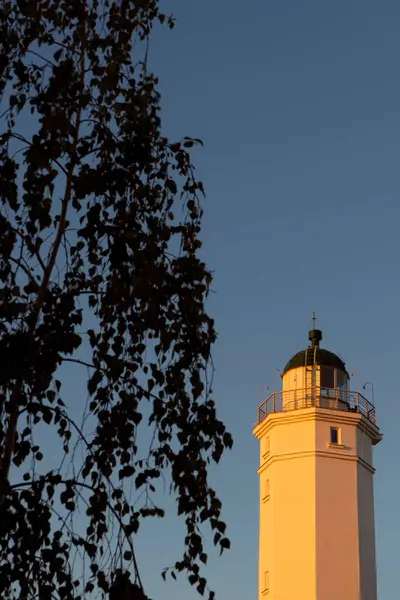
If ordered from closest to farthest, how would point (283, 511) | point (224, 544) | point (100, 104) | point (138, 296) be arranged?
point (138, 296) → point (224, 544) → point (100, 104) → point (283, 511)

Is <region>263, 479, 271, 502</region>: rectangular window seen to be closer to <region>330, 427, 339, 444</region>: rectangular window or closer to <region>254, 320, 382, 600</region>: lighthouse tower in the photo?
<region>254, 320, 382, 600</region>: lighthouse tower

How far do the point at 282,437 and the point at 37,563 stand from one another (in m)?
23.5

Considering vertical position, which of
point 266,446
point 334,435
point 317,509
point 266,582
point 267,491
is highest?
point 266,446

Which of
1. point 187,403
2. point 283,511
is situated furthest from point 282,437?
point 187,403

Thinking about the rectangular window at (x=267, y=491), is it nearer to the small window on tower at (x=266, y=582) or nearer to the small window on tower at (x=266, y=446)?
the small window on tower at (x=266, y=446)

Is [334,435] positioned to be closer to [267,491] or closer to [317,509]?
[317,509]

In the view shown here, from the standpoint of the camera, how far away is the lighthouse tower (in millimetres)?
26359

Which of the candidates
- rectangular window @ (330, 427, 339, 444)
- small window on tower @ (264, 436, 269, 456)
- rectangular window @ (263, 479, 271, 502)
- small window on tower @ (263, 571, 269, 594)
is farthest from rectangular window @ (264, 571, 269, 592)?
rectangular window @ (330, 427, 339, 444)

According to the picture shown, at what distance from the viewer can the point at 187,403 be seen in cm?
554

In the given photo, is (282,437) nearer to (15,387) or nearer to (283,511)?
(283,511)

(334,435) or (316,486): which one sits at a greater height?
(334,435)

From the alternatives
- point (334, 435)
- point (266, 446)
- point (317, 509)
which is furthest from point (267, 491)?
point (334, 435)

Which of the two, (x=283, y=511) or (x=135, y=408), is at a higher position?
(x=283, y=511)

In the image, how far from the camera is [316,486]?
27.2m
